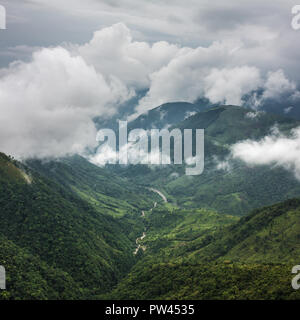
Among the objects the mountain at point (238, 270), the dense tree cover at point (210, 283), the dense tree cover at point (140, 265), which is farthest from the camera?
the dense tree cover at point (140, 265)

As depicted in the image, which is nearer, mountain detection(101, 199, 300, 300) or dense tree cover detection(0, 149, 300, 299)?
mountain detection(101, 199, 300, 300)

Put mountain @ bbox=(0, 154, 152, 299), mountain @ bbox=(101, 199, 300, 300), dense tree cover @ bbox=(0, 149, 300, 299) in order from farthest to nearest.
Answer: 1. mountain @ bbox=(0, 154, 152, 299)
2. dense tree cover @ bbox=(0, 149, 300, 299)
3. mountain @ bbox=(101, 199, 300, 300)

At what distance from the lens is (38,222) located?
7461 inches

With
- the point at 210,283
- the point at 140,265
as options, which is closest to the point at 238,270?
the point at 210,283

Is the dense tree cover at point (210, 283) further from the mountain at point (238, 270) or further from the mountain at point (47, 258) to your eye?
the mountain at point (47, 258)

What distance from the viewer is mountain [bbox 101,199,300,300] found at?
103 meters

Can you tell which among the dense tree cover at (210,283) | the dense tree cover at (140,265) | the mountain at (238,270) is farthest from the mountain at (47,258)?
the dense tree cover at (210,283)

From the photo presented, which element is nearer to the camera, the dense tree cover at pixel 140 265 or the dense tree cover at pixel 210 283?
the dense tree cover at pixel 210 283

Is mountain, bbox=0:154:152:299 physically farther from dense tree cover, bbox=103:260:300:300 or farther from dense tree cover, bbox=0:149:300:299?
dense tree cover, bbox=103:260:300:300

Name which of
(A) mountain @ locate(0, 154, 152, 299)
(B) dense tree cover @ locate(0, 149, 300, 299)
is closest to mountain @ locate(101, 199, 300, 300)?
(B) dense tree cover @ locate(0, 149, 300, 299)

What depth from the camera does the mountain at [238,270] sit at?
337 feet

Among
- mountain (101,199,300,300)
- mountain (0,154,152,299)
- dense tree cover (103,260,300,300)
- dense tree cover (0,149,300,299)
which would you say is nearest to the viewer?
dense tree cover (103,260,300,300)

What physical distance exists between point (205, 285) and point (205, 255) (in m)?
72.0
